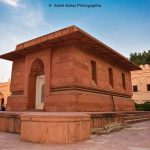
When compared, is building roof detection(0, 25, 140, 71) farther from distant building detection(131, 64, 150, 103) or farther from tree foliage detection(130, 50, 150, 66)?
tree foliage detection(130, 50, 150, 66)

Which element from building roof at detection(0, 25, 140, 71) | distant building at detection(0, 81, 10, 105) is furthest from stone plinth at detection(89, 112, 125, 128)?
distant building at detection(0, 81, 10, 105)

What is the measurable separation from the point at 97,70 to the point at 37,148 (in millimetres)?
7111

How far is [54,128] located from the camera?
15.6ft

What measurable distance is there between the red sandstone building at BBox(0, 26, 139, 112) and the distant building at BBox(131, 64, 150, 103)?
2020 cm

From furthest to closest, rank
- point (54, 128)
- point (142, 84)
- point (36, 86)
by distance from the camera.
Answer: point (142, 84) → point (36, 86) → point (54, 128)

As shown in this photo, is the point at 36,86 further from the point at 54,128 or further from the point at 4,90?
the point at 4,90

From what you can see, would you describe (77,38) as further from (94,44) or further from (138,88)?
(138,88)

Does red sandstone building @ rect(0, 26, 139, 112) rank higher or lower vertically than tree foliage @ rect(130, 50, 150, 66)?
lower

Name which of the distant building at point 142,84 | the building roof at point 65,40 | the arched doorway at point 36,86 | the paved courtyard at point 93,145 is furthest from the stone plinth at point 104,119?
the distant building at point 142,84

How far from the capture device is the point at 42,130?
481cm

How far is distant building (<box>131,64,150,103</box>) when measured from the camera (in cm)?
3122

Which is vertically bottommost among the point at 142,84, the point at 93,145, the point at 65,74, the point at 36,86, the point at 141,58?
the point at 93,145

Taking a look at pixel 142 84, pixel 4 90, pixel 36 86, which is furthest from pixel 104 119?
pixel 4 90

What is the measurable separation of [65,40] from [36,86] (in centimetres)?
347
